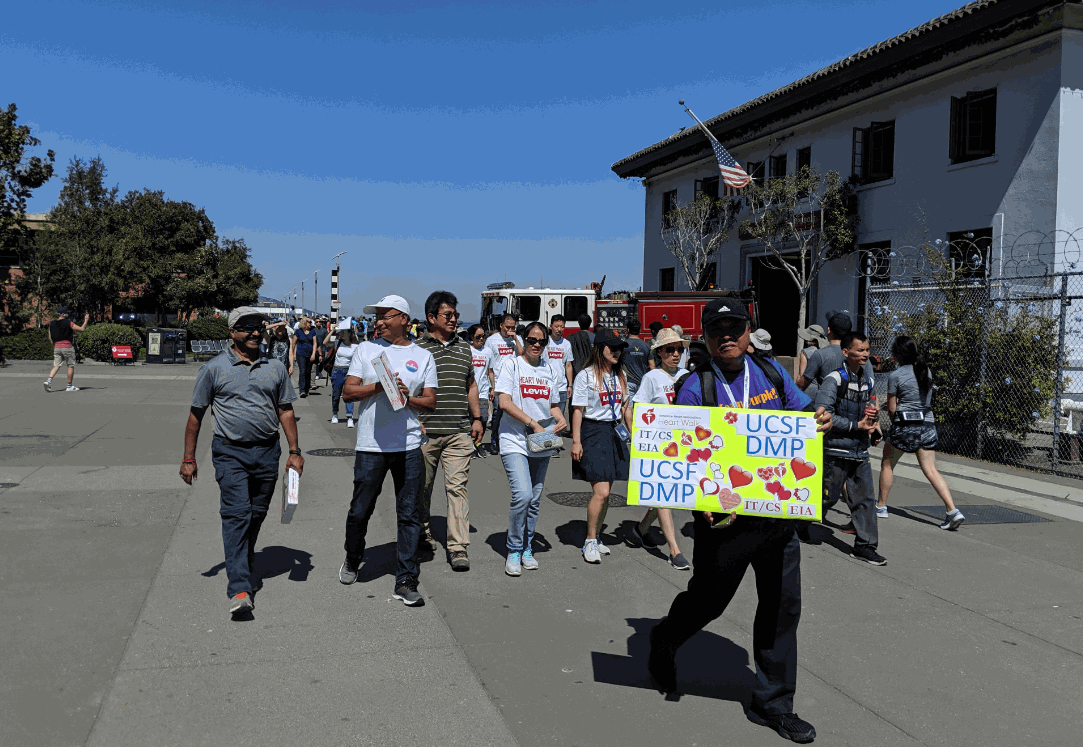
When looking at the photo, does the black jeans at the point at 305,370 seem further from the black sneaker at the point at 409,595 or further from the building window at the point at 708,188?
the building window at the point at 708,188

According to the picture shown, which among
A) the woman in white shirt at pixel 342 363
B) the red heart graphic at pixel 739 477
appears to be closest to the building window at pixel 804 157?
the woman in white shirt at pixel 342 363

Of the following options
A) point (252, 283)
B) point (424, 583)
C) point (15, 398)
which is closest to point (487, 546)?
point (424, 583)

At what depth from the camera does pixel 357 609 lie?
5.04 meters

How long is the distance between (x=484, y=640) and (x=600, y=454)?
201 centimetres

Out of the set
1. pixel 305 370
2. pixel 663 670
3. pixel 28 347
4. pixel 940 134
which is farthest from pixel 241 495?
pixel 28 347

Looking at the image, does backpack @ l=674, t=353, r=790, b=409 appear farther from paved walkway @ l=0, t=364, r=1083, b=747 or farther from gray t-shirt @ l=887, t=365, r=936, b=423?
gray t-shirt @ l=887, t=365, r=936, b=423

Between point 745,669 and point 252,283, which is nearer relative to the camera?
point 745,669

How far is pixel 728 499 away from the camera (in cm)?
364

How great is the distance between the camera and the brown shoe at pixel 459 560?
589 centimetres

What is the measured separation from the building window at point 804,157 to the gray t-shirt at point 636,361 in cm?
1524

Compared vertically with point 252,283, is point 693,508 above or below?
below

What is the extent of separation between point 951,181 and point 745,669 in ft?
56.9

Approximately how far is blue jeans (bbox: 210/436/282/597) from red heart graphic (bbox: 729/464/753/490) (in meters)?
2.82

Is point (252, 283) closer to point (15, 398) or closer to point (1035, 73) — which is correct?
point (15, 398)
